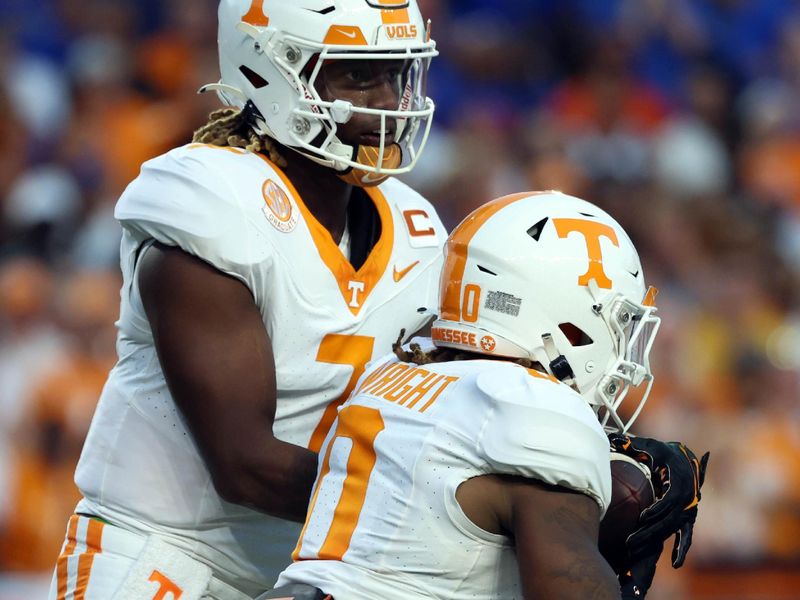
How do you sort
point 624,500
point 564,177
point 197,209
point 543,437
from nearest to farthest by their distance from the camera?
point 543,437
point 624,500
point 197,209
point 564,177

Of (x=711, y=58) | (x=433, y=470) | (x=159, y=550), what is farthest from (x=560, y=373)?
(x=711, y=58)

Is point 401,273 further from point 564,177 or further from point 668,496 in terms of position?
point 564,177

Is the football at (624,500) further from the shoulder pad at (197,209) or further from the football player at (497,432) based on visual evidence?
the shoulder pad at (197,209)

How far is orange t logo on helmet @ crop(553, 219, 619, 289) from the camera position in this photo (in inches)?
108

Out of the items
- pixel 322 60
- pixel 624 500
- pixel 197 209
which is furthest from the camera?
pixel 322 60

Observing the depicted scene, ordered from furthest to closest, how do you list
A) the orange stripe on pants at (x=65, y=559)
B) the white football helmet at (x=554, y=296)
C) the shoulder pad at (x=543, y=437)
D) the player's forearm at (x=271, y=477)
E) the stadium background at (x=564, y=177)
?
the stadium background at (x=564, y=177) < the orange stripe on pants at (x=65, y=559) < the player's forearm at (x=271, y=477) < the white football helmet at (x=554, y=296) < the shoulder pad at (x=543, y=437)

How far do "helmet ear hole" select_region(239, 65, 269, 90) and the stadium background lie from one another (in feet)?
9.31

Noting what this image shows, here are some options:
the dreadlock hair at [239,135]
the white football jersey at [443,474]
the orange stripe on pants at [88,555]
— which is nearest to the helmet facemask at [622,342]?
the white football jersey at [443,474]

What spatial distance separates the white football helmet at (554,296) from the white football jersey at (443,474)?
129 millimetres

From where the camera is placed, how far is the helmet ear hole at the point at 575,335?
2758 mm

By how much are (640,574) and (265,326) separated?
0.98 meters

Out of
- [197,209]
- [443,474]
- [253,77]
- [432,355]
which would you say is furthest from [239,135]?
[443,474]

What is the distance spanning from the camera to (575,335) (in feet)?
9.12

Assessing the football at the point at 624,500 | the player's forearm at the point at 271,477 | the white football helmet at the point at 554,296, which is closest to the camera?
the football at the point at 624,500
